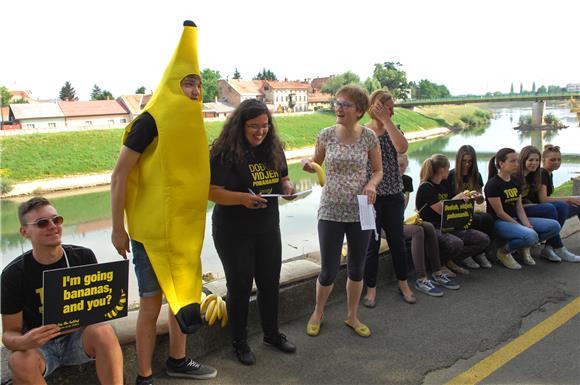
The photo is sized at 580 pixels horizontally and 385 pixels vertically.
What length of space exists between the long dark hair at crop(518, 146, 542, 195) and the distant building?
4603 centimetres

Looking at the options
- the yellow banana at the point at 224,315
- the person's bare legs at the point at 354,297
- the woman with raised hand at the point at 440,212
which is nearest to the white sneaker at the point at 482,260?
the woman with raised hand at the point at 440,212

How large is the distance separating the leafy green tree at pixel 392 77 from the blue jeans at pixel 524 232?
7014 cm

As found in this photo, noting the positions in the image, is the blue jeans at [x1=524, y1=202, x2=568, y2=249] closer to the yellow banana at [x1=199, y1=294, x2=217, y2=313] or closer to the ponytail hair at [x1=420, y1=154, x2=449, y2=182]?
the ponytail hair at [x1=420, y1=154, x2=449, y2=182]

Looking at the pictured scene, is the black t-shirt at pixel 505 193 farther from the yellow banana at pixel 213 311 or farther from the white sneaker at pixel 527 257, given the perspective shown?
the yellow banana at pixel 213 311

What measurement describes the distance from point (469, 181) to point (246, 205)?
267 centimetres

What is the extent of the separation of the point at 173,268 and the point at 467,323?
7.04ft

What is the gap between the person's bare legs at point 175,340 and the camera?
2.54m

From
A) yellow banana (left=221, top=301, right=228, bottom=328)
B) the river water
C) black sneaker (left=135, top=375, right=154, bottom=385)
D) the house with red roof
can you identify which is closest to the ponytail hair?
yellow banana (left=221, top=301, right=228, bottom=328)

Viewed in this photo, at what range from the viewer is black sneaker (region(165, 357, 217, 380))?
258cm

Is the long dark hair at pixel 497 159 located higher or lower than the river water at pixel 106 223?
higher

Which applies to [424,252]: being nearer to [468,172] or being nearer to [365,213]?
[468,172]

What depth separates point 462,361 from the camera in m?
2.82

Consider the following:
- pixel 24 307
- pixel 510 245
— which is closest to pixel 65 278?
pixel 24 307

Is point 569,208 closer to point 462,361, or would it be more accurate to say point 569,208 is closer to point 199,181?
point 462,361
